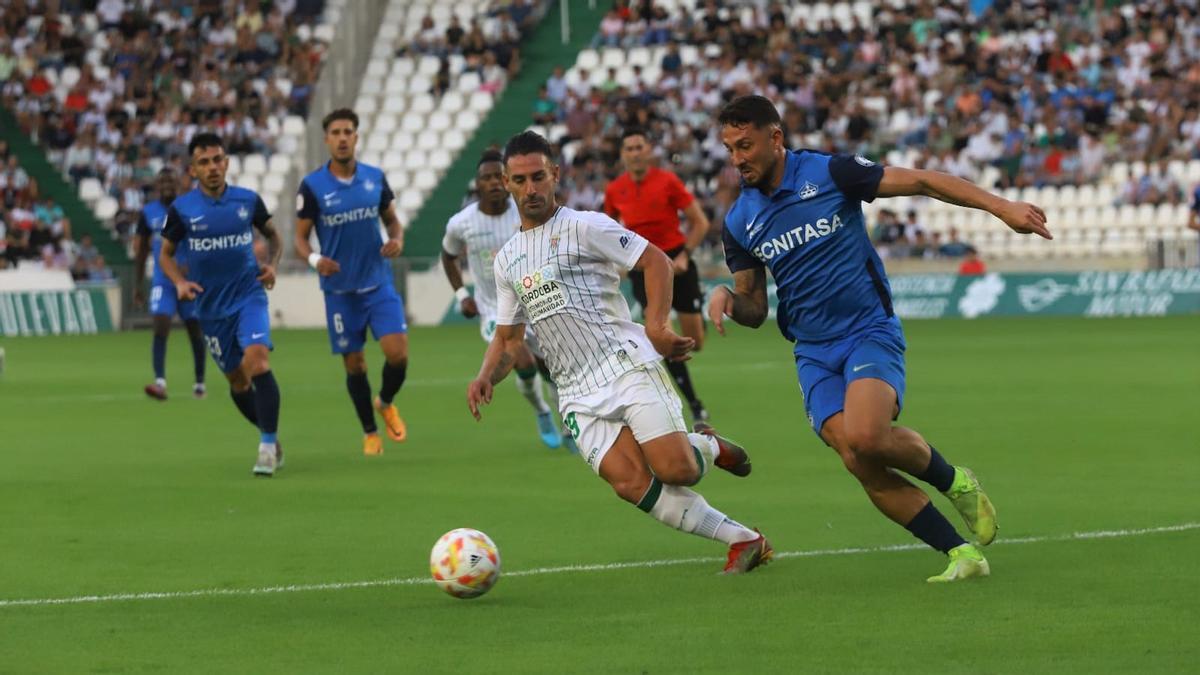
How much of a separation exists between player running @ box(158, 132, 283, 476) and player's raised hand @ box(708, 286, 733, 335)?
20.1 ft

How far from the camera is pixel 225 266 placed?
14195 millimetres

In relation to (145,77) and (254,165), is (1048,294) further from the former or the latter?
(145,77)

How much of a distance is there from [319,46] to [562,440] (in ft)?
106

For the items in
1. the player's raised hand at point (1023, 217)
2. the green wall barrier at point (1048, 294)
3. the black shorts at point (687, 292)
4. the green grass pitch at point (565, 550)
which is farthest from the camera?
the green wall barrier at point (1048, 294)

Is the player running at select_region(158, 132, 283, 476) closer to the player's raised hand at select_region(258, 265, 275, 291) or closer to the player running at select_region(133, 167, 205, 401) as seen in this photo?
the player's raised hand at select_region(258, 265, 275, 291)

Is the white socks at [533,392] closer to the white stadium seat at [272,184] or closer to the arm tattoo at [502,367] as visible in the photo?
the arm tattoo at [502,367]

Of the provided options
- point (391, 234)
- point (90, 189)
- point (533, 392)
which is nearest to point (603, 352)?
point (391, 234)

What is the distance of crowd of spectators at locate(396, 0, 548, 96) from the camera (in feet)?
147

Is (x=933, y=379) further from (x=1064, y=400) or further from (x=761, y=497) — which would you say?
(x=761, y=497)

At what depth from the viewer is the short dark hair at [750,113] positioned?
849 cm

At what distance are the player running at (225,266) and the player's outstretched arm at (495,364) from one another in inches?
198

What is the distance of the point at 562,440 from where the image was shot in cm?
1524

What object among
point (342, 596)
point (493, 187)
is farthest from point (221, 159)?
point (342, 596)

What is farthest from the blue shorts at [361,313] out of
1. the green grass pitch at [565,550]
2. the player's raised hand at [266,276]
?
the player's raised hand at [266,276]
